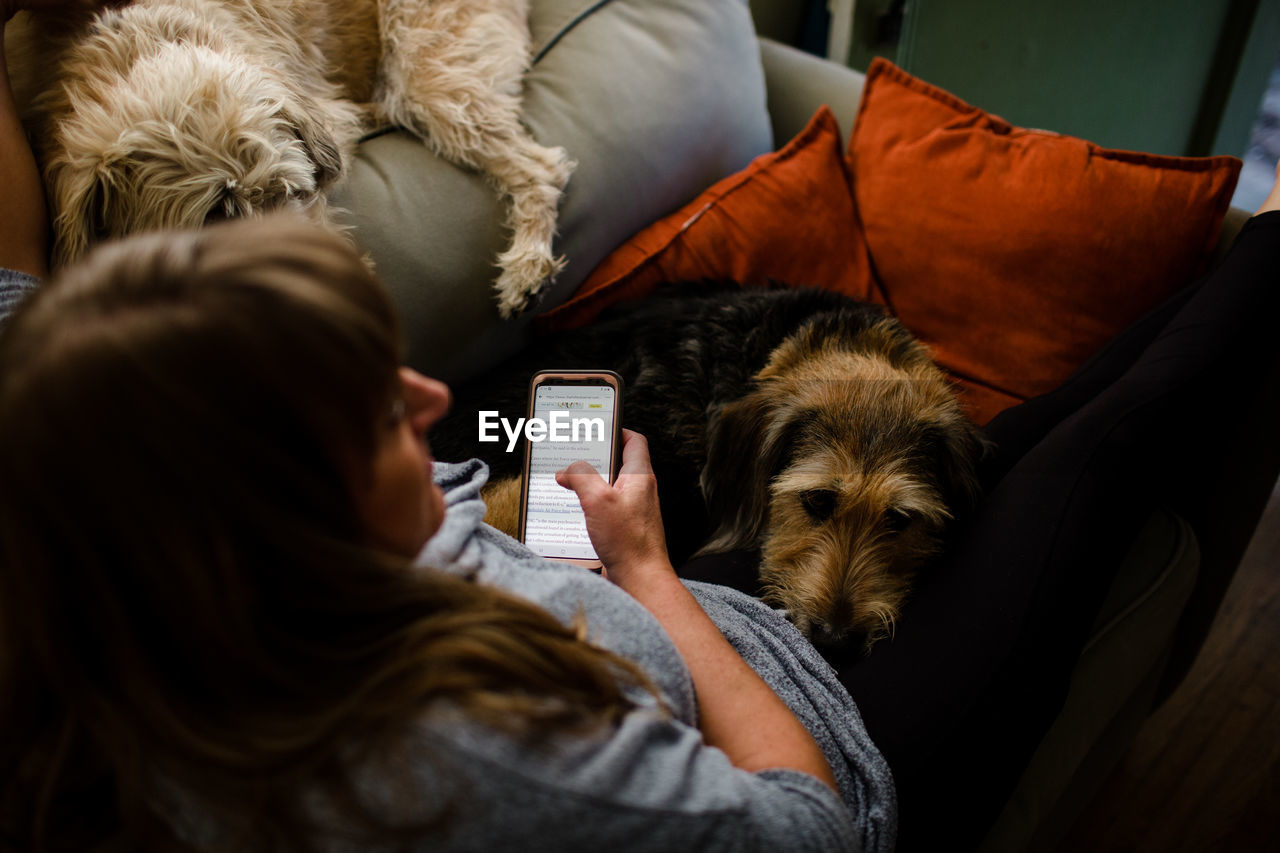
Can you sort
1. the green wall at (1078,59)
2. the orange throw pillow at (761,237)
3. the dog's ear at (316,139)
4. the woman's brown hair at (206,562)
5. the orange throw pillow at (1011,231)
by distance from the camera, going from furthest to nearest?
the green wall at (1078,59) → the orange throw pillow at (761,237) → the orange throw pillow at (1011,231) → the dog's ear at (316,139) → the woman's brown hair at (206,562)

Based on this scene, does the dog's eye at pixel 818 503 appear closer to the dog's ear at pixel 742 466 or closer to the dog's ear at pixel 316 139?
the dog's ear at pixel 742 466

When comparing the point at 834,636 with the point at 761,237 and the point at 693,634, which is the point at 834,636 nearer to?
the point at 693,634

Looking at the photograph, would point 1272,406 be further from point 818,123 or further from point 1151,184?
point 818,123

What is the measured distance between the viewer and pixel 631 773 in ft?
1.87

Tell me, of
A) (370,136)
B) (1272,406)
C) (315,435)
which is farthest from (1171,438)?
(370,136)

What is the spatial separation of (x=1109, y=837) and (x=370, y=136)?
224cm

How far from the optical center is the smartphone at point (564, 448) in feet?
3.92

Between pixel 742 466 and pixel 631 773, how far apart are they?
930 mm

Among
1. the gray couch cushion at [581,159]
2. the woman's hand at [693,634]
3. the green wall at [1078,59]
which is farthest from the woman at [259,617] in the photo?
the green wall at [1078,59]

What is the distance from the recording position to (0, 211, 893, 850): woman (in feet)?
1.52

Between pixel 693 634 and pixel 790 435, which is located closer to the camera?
pixel 693 634

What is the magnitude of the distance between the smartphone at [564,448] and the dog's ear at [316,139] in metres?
0.52

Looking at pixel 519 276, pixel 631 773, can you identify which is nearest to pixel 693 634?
pixel 631 773

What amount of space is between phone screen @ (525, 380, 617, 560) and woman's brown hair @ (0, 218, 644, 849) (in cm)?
63
